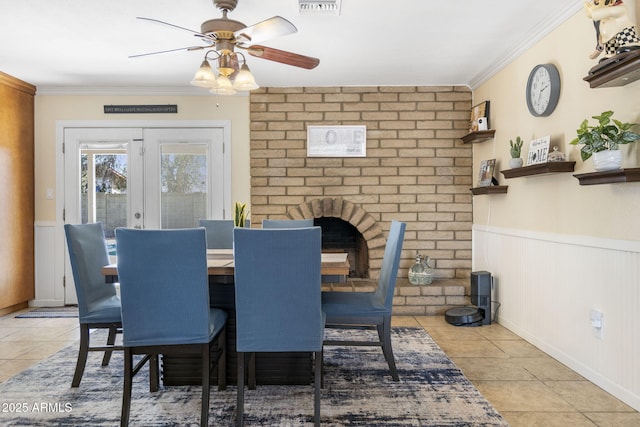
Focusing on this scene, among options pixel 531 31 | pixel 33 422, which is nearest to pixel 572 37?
pixel 531 31

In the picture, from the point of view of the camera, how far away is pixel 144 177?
15.1 feet

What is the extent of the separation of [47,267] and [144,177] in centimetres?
139

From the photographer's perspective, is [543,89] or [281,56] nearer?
[281,56]

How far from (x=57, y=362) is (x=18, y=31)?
2.29 m

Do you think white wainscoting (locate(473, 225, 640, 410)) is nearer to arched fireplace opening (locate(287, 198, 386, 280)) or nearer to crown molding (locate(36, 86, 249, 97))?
arched fireplace opening (locate(287, 198, 386, 280))

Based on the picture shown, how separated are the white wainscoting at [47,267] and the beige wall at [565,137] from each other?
4.39 metres

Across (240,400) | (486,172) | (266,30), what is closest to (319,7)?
(266,30)

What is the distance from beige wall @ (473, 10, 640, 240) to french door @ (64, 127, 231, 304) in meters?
2.68

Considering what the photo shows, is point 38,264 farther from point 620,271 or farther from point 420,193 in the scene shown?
point 620,271

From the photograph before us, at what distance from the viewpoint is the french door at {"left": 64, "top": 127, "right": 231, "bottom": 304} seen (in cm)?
461

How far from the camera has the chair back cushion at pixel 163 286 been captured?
1957mm

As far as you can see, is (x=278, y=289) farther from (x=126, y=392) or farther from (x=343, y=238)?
(x=343, y=238)

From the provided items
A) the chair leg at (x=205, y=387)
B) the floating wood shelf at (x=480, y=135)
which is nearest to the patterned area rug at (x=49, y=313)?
the chair leg at (x=205, y=387)

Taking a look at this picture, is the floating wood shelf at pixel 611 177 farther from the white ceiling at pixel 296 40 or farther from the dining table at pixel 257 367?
the dining table at pixel 257 367
